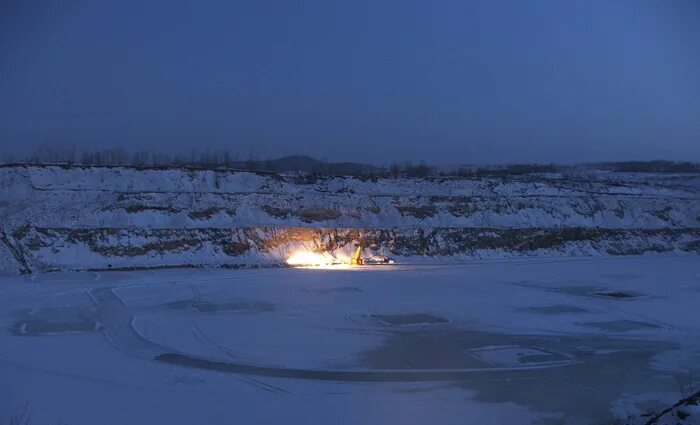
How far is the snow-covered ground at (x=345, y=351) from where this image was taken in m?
8.98

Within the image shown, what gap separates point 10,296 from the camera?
1995 cm

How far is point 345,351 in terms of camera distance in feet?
41.2

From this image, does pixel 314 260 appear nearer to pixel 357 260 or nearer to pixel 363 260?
pixel 357 260

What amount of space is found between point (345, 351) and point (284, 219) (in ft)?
76.5

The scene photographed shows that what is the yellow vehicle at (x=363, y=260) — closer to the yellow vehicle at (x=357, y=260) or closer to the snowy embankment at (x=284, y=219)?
the yellow vehicle at (x=357, y=260)

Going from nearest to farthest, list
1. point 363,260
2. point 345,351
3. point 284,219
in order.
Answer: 1. point 345,351
2. point 363,260
3. point 284,219

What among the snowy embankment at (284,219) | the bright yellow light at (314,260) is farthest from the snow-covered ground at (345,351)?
the bright yellow light at (314,260)

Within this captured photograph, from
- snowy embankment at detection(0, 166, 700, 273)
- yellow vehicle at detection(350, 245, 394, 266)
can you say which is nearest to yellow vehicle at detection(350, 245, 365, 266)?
yellow vehicle at detection(350, 245, 394, 266)

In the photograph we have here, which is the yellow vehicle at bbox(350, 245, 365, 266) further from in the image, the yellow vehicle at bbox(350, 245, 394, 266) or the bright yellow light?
the bright yellow light

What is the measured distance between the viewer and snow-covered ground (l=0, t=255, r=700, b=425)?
8977mm

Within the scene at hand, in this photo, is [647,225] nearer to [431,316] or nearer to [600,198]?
[600,198]

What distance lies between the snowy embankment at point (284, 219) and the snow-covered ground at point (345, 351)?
617 centimetres

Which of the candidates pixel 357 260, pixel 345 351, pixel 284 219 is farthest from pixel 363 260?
pixel 345 351

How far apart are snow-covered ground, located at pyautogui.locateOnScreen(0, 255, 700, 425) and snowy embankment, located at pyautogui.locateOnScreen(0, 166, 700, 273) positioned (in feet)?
20.3
